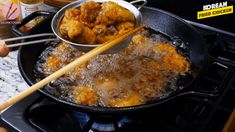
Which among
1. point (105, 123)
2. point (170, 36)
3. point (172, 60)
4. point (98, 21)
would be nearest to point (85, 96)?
point (105, 123)

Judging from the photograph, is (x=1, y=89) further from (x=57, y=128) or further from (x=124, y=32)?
(x=124, y=32)

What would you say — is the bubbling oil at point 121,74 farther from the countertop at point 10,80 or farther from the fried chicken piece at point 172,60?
the countertop at point 10,80

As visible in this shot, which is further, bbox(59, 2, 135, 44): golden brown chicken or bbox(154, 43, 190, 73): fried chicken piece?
bbox(154, 43, 190, 73): fried chicken piece

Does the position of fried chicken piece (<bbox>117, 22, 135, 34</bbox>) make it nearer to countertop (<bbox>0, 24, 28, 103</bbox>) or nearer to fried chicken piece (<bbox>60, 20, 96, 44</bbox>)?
fried chicken piece (<bbox>60, 20, 96, 44</bbox>)

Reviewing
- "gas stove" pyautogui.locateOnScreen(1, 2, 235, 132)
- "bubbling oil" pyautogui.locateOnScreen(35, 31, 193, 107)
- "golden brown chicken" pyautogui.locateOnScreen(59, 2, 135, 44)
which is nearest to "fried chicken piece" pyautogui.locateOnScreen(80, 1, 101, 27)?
"golden brown chicken" pyautogui.locateOnScreen(59, 2, 135, 44)

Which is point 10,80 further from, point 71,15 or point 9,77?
point 71,15

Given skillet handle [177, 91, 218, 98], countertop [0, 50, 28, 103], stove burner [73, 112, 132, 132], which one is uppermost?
skillet handle [177, 91, 218, 98]

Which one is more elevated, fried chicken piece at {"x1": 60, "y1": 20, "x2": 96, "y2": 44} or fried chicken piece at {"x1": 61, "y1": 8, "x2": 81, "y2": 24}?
fried chicken piece at {"x1": 61, "y1": 8, "x2": 81, "y2": 24}

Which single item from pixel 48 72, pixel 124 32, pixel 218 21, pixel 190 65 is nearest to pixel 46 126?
pixel 48 72
